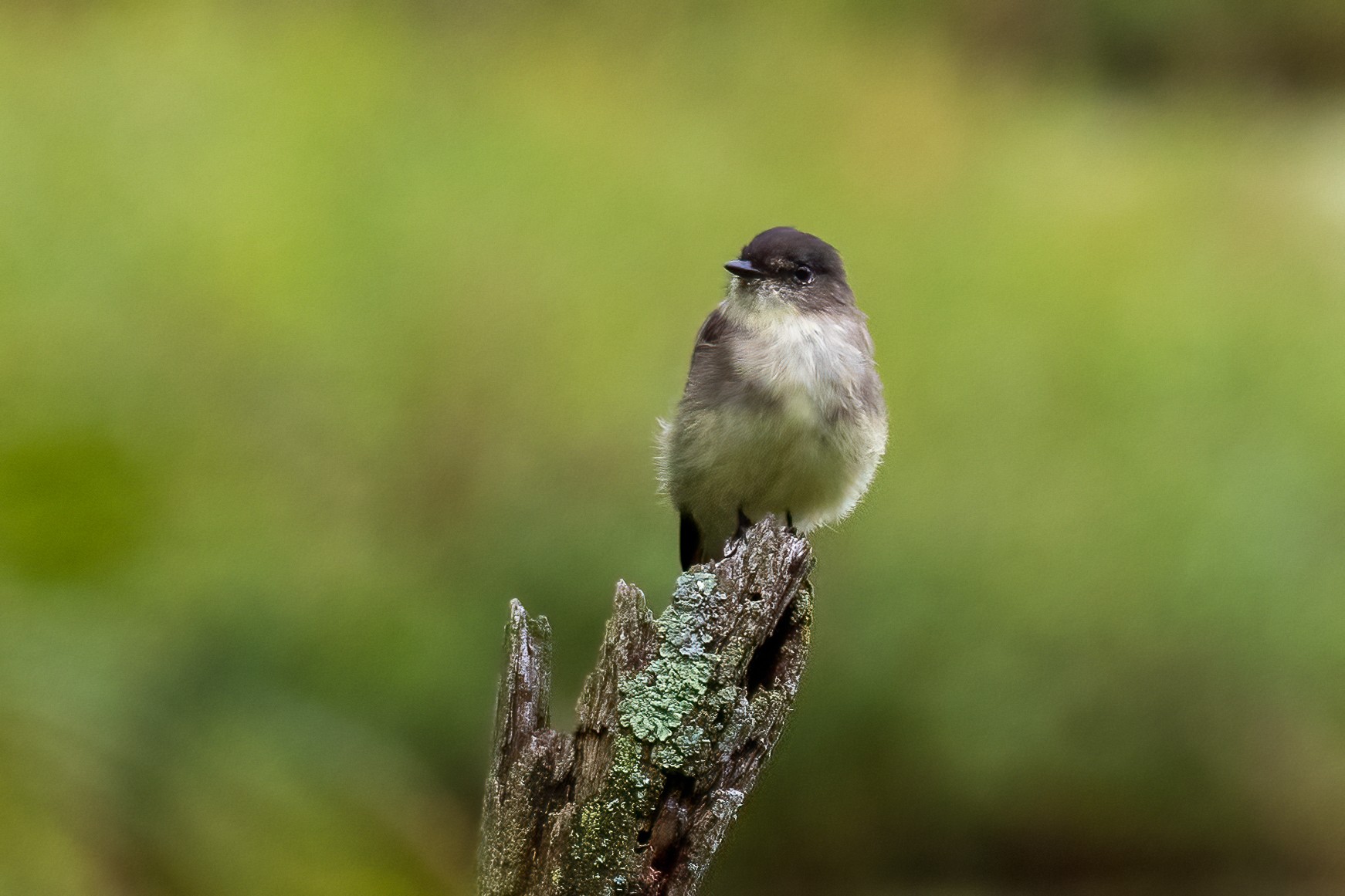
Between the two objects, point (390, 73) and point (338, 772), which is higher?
point (390, 73)

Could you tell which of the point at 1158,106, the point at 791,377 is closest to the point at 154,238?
the point at 791,377

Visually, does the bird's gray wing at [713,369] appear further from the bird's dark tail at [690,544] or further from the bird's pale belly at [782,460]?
the bird's dark tail at [690,544]

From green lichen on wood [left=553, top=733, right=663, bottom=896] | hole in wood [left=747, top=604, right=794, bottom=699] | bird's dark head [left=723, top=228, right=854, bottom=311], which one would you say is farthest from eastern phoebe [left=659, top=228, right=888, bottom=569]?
green lichen on wood [left=553, top=733, right=663, bottom=896]

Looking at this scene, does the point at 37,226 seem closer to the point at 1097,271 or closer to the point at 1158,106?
the point at 1097,271

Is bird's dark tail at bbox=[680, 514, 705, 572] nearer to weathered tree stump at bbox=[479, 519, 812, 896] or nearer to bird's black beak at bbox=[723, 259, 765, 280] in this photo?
bird's black beak at bbox=[723, 259, 765, 280]

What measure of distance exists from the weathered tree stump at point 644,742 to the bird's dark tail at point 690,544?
1.31m

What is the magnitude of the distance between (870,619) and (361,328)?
4.98ft

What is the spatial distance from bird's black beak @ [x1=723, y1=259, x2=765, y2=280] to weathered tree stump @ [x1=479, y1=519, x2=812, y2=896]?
3.43 ft

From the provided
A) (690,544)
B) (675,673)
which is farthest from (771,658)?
(690,544)

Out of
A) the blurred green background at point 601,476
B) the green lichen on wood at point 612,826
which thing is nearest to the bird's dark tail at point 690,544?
the blurred green background at point 601,476

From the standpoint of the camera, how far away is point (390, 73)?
3.55m

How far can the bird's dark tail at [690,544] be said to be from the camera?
10.1 ft

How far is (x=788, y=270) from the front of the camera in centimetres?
270

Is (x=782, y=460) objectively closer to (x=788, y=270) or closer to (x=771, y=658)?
(x=788, y=270)
